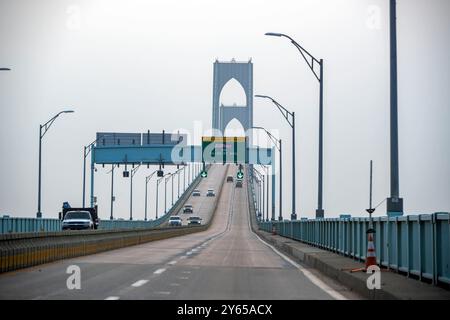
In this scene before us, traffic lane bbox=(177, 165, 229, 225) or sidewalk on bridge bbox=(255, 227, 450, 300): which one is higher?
traffic lane bbox=(177, 165, 229, 225)

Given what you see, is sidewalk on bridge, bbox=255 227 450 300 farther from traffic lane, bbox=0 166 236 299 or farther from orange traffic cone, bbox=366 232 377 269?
traffic lane, bbox=0 166 236 299

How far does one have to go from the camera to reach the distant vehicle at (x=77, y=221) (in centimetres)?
6191

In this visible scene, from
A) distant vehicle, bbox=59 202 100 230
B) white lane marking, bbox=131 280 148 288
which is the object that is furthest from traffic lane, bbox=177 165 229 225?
white lane marking, bbox=131 280 148 288

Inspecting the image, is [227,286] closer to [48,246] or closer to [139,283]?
[139,283]

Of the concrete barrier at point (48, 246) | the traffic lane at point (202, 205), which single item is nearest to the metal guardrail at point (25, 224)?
the concrete barrier at point (48, 246)

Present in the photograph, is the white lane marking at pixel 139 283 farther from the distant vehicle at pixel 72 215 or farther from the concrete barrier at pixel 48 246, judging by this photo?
the distant vehicle at pixel 72 215

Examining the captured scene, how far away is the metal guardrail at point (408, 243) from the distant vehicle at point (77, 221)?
107 ft

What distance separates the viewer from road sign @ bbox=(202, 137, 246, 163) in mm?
132125

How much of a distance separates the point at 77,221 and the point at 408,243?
44.3 meters

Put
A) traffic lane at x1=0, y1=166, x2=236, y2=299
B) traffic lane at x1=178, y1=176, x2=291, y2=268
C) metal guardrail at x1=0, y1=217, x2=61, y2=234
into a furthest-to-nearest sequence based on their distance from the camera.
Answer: metal guardrail at x1=0, y1=217, x2=61, y2=234, traffic lane at x1=178, y1=176, x2=291, y2=268, traffic lane at x1=0, y1=166, x2=236, y2=299

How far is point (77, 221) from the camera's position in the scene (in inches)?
2441

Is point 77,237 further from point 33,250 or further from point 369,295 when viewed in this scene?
point 369,295

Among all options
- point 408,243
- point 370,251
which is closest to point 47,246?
point 370,251

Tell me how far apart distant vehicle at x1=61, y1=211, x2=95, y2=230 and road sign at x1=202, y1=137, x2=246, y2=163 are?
68.7 metres
